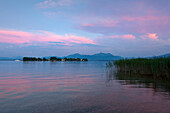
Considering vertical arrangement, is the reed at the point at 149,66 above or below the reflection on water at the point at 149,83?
above

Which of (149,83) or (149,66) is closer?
(149,83)

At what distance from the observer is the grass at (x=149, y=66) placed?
1996 centimetres

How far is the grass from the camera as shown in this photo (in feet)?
65.5

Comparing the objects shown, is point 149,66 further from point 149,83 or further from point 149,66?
point 149,83

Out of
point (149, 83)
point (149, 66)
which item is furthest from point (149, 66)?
point (149, 83)

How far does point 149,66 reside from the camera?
23656 mm

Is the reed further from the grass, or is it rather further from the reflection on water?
the reflection on water

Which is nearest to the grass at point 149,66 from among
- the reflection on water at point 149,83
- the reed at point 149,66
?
the reed at point 149,66

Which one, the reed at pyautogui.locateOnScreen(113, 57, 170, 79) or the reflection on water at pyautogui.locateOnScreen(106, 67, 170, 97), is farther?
the reed at pyautogui.locateOnScreen(113, 57, 170, 79)

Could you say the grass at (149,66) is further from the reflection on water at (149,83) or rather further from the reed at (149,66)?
the reflection on water at (149,83)

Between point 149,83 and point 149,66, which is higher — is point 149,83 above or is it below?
below

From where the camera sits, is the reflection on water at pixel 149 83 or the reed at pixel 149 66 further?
the reed at pixel 149 66

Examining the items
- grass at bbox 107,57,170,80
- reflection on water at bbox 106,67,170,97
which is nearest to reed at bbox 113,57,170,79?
grass at bbox 107,57,170,80

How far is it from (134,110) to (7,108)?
7398 mm
